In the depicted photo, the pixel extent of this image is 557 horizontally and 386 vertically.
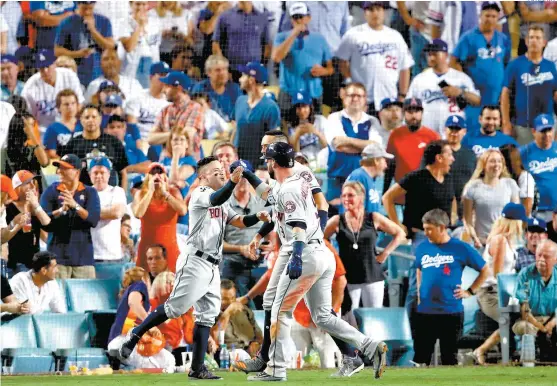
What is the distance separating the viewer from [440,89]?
47.1 ft

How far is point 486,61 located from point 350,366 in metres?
6.88

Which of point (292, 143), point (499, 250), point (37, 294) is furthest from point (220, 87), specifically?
point (499, 250)

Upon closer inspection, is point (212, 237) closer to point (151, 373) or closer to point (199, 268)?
point (199, 268)

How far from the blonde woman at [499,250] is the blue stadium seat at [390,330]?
772 mm

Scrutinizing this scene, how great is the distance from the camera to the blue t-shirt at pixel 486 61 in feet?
48.1

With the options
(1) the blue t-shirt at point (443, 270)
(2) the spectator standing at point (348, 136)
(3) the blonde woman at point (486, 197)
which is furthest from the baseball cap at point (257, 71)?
(1) the blue t-shirt at point (443, 270)

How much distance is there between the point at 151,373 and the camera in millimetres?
10406

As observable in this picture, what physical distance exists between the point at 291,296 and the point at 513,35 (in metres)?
8.07

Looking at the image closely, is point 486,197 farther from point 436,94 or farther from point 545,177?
point 436,94

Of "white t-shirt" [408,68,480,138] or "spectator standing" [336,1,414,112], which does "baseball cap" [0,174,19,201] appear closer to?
"spectator standing" [336,1,414,112]

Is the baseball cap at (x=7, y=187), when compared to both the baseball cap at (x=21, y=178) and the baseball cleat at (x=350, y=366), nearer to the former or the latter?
the baseball cap at (x=21, y=178)

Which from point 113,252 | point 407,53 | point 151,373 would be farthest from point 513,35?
point 151,373

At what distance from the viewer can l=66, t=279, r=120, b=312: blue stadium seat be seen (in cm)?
1201

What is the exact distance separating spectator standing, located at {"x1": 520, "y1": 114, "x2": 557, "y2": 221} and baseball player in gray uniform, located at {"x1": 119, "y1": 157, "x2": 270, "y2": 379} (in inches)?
221
